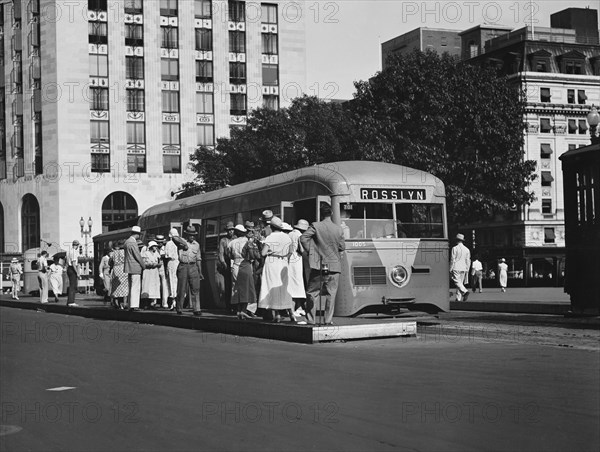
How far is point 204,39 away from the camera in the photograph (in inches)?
3246

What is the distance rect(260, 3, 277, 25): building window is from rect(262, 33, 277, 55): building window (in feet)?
3.70

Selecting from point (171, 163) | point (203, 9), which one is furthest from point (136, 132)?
point (203, 9)

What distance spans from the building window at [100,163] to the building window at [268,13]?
18.2 m

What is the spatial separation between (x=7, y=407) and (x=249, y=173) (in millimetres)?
49191

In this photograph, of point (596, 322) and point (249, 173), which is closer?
point (596, 322)

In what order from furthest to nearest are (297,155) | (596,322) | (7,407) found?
(297,155)
(596,322)
(7,407)

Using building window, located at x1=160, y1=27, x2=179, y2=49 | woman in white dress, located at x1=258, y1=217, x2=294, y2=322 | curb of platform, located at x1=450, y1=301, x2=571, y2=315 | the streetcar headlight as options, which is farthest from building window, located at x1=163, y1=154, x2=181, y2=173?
woman in white dress, located at x1=258, y1=217, x2=294, y2=322

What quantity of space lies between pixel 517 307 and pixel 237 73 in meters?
61.1

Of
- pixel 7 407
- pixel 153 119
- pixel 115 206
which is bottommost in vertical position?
pixel 7 407

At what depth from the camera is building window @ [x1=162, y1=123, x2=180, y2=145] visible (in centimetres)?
8081

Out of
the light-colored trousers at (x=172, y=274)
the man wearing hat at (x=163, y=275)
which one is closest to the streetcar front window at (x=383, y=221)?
the light-colored trousers at (x=172, y=274)

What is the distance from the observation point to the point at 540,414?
7801 mm

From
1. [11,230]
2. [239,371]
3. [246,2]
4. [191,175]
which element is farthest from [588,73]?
[239,371]

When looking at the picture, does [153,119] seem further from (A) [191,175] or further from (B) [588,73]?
(B) [588,73]
